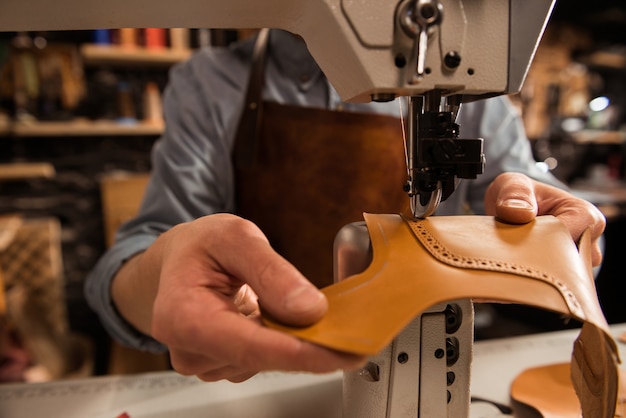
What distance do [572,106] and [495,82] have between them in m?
2.61

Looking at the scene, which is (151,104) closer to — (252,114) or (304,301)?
(252,114)

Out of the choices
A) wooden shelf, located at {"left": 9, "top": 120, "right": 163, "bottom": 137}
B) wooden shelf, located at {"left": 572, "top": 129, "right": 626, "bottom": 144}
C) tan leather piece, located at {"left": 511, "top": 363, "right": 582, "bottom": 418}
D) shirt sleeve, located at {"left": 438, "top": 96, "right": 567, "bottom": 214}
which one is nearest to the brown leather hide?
shirt sleeve, located at {"left": 438, "top": 96, "right": 567, "bottom": 214}

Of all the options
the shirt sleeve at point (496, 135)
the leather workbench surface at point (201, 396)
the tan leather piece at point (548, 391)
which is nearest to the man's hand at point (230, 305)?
the leather workbench surface at point (201, 396)

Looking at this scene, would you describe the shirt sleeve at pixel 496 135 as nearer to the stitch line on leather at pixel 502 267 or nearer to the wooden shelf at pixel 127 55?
the stitch line on leather at pixel 502 267

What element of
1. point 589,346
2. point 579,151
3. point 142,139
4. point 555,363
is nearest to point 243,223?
point 589,346

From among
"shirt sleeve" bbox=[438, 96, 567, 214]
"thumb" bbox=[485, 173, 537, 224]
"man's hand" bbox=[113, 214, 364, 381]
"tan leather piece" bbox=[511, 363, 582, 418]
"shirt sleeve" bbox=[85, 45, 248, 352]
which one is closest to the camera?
"man's hand" bbox=[113, 214, 364, 381]

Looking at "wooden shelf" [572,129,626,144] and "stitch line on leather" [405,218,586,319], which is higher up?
"stitch line on leather" [405,218,586,319]

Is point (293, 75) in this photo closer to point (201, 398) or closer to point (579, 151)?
point (201, 398)

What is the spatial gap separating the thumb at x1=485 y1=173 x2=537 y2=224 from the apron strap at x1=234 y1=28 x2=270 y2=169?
1.47 feet

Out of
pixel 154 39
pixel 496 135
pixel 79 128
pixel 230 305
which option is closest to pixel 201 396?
pixel 230 305

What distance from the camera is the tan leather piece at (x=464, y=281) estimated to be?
12.0 inches

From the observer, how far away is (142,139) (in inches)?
77.0

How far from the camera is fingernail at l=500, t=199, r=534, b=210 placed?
0.42 m

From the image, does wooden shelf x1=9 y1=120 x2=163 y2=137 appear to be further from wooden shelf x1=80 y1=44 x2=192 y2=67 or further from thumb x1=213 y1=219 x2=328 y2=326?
thumb x1=213 y1=219 x2=328 y2=326
